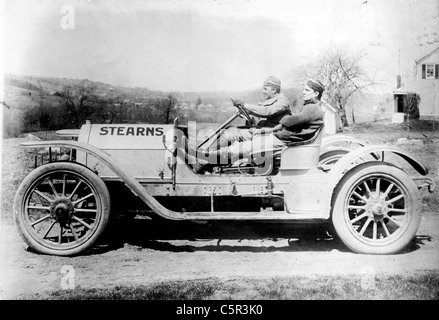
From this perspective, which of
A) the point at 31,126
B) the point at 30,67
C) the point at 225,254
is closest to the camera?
the point at 225,254

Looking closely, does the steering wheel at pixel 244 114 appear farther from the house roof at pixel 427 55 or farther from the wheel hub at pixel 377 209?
the house roof at pixel 427 55

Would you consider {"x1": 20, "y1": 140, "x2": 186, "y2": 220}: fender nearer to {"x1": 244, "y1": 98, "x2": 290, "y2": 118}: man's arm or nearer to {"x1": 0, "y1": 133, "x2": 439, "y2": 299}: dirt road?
{"x1": 0, "y1": 133, "x2": 439, "y2": 299}: dirt road

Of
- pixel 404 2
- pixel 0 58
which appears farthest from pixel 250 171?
pixel 0 58

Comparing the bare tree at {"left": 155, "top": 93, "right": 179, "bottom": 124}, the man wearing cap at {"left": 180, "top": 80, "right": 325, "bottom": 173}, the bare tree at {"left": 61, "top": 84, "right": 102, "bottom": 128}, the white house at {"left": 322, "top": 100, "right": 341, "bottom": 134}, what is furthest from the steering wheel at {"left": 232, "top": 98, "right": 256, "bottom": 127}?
the white house at {"left": 322, "top": 100, "right": 341, "bottom": 134}

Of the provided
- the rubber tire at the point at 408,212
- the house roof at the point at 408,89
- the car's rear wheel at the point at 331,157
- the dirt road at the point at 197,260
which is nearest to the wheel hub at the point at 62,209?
the dirt road at the point at 197,260

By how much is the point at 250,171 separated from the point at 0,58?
118 inches

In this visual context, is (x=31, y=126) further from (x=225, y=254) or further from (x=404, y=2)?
(x=404, y=2)

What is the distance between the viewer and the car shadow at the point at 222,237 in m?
4.73

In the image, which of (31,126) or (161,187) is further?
(31,126)

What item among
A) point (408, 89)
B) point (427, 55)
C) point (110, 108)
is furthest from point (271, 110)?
point (408, 89)

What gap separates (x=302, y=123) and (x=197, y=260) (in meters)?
1.83

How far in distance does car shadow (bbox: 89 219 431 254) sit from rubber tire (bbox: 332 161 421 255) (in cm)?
23
